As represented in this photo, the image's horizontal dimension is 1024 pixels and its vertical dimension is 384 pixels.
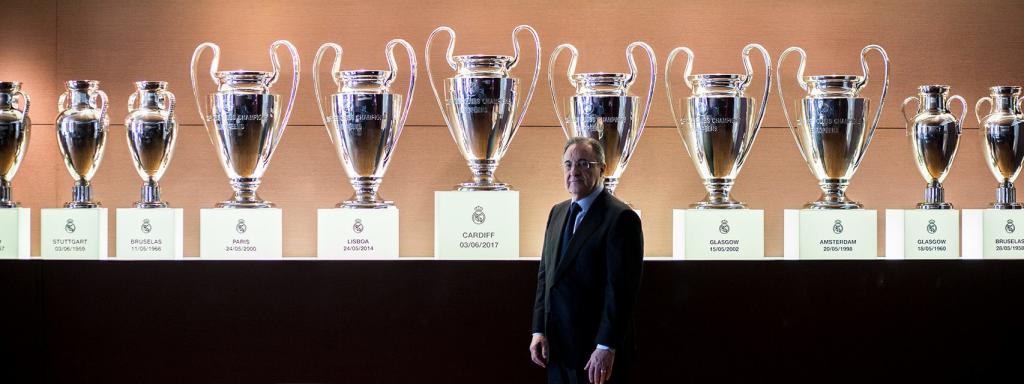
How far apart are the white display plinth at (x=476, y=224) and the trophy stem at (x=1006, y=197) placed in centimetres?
112

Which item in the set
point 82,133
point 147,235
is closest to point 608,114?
point 147,235

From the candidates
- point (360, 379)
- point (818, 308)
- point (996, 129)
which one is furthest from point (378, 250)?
point (996, 129)

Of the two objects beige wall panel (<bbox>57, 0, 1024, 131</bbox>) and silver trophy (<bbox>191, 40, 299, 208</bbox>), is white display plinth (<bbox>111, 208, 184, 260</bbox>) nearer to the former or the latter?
silver trophy (<bbox>191, 40, 299, 208</bbox>)

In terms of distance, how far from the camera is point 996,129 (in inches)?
86.4

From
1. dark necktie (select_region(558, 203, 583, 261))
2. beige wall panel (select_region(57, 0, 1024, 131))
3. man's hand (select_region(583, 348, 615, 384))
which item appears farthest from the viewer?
beige wall panel (select_region(57, 0, 1024, 131))

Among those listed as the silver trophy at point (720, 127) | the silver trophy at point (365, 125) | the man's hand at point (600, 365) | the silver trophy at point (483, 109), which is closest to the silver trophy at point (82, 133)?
the silver trophy at point (365, 125)

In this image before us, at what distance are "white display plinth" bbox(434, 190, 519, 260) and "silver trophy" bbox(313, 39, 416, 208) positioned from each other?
147 millimetres

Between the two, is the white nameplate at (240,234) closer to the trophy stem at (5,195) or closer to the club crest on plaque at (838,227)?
the trophy stem at (5,195)

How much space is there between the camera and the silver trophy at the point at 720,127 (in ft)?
6.85

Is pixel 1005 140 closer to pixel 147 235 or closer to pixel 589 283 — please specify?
pixel 589 283

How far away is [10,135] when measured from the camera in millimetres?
2172

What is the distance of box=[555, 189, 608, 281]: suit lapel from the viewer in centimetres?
180

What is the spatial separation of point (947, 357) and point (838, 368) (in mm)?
253

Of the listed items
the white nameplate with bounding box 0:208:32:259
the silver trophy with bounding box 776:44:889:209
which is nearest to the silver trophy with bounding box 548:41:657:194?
the silver trophy with bounding box 776:44:889:209
